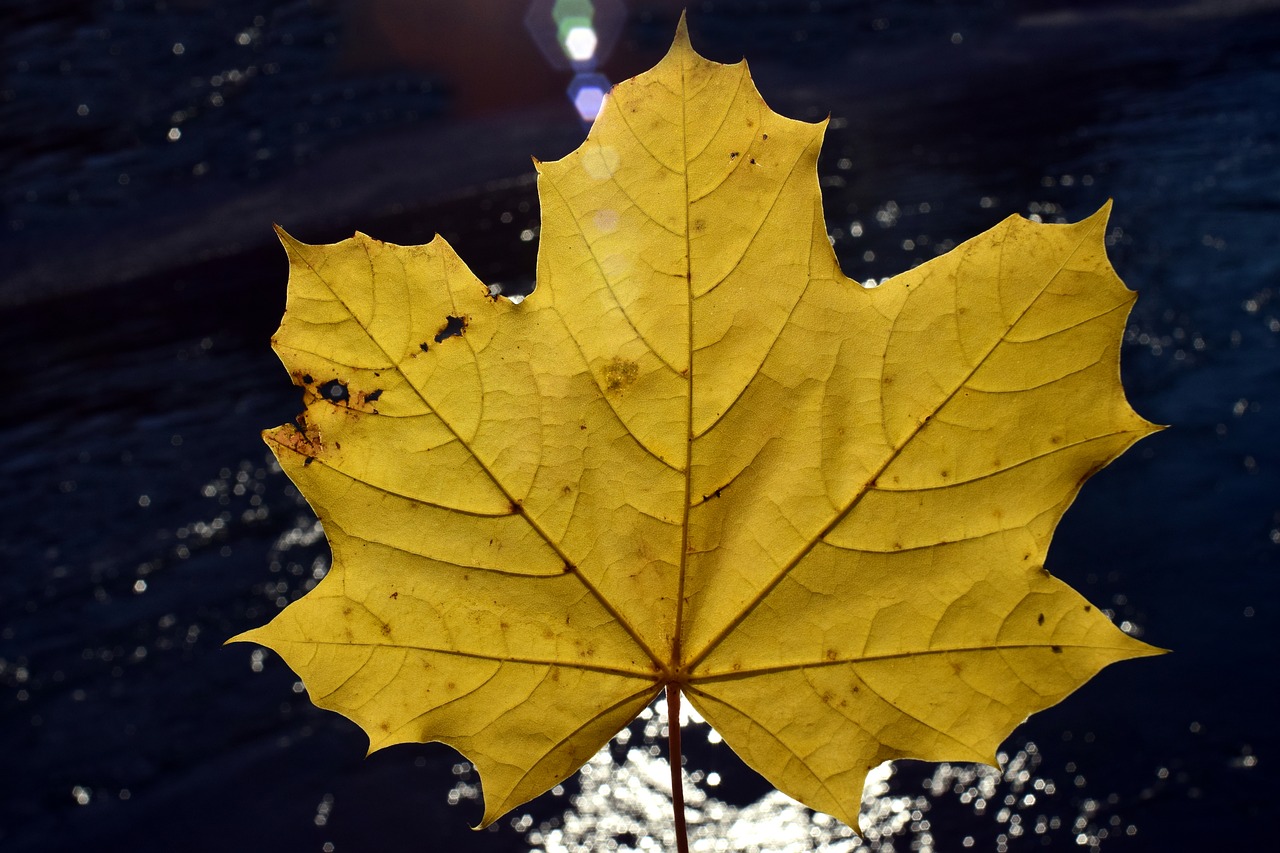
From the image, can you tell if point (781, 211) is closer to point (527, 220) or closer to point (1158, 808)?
point (1158, 808)

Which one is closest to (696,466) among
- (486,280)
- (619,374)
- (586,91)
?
(619,374)

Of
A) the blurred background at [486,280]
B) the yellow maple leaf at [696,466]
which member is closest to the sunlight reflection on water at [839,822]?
the blurred background at [486,280]

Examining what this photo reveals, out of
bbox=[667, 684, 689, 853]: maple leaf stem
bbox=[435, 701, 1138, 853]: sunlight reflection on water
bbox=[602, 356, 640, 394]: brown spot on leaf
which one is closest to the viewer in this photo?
bbox=[667, 684, 689, 853]: maple leaf stem

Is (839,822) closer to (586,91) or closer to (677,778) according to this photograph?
(677,778)

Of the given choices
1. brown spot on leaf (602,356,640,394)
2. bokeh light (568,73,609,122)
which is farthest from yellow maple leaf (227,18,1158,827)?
bokeh light (568,73,609,122)

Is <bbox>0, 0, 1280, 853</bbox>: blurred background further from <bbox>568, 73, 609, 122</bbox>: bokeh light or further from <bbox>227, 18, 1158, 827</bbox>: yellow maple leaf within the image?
<bbox>227, 18, 1158, 827</bbox>: yellow maple leaf

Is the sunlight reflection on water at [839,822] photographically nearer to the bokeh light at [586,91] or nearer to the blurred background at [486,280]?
the blurred background at [486,280]

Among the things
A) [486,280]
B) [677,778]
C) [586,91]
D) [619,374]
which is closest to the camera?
[677,778]
